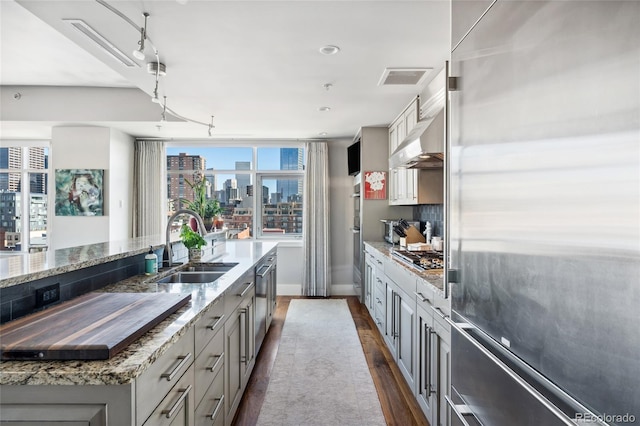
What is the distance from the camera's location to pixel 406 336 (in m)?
2.71

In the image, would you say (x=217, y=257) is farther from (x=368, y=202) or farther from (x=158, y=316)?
(x=368, y=202)

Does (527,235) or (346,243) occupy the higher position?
(527,235)

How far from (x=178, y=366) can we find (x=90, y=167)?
497cm

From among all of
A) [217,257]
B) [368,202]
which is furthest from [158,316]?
[368,202]

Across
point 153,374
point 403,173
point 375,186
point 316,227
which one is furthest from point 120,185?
point 153,374

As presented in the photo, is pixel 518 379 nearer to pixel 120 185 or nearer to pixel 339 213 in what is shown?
pixel 339 213

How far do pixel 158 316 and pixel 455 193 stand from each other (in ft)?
3.84

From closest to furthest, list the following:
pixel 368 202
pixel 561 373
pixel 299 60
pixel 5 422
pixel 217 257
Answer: pixel 561 373 < pixel 5 422 < pixel 299 60 < pixel 217 257 < pixel 368 202

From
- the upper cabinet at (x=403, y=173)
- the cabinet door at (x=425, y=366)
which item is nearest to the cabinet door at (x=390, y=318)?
the cabinet door at (x=425, y=366)

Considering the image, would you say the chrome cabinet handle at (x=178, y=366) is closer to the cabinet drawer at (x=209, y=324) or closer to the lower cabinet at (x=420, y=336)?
the cabinet drawer at (x=209, y=324)

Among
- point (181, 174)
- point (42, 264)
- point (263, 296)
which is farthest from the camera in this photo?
point (181, 174)

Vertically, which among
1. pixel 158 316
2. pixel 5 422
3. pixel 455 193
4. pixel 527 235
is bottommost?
pixel 5 422

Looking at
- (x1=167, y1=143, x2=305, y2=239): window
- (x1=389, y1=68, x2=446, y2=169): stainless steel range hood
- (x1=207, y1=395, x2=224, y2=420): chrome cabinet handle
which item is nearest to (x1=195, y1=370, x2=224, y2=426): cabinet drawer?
(x1=207, y1=395, x2=224, y2=420): chrome cabinet handle

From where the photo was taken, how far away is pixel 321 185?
5918mm
